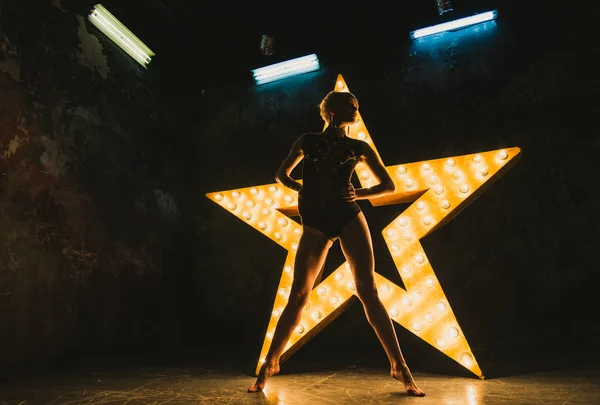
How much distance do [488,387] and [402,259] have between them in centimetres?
95

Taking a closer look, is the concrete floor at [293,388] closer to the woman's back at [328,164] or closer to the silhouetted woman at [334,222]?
the silhouetted woman at [334,222]

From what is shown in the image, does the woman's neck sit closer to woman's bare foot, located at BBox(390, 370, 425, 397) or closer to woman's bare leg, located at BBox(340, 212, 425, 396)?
woman's bare leg, located at BBox(340, 212, 425, 396)

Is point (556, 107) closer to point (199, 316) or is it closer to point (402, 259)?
point (402, 259)

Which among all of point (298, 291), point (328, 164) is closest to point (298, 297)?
point (298, 291)

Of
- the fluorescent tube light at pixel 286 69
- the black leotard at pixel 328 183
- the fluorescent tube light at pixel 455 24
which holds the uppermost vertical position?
the fluorescent tube light at pixel 455 24

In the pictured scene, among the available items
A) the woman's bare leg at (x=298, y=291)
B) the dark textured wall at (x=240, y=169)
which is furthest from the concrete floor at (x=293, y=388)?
the dark textured wall at (x=240, y=169)

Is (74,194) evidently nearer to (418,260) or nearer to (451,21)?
(418,260)

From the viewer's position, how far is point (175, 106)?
4859 mm

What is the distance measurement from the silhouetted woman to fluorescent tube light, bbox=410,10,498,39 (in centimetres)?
209

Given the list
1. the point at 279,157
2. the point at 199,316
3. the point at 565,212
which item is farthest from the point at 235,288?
the point at 565,212

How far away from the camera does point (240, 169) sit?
464cm

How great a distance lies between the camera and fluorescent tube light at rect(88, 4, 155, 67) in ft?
12.3

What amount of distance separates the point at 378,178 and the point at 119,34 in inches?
126

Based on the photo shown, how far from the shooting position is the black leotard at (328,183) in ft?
7.90
